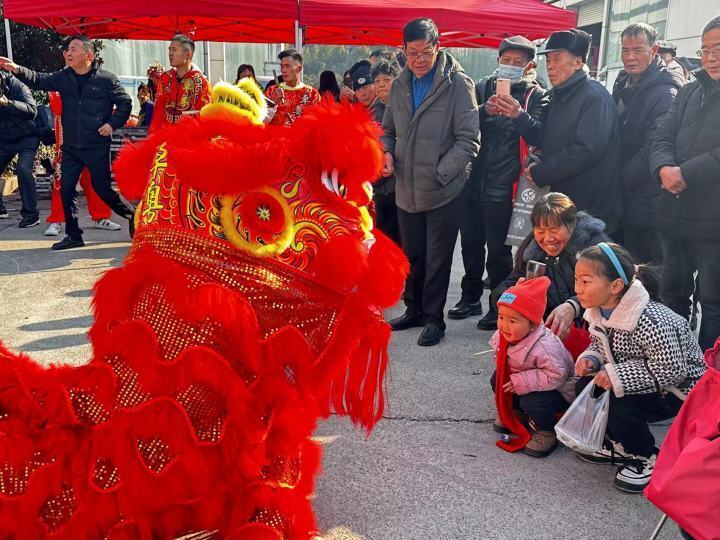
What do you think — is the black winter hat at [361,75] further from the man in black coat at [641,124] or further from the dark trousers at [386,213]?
the man in black coat at [641,124]

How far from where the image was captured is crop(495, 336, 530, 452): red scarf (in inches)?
116

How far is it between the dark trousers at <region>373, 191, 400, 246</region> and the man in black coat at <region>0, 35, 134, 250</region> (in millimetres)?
2347

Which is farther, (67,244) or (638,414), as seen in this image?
(67,244)

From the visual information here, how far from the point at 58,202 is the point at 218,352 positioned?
588 centimetres

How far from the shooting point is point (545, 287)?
283 cm

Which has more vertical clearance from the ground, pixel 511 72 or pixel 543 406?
pixel 511 72

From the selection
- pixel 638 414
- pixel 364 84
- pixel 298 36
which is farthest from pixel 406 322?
pixel 298 36

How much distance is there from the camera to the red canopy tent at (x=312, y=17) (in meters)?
7.90

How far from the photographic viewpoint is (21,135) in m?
7.18

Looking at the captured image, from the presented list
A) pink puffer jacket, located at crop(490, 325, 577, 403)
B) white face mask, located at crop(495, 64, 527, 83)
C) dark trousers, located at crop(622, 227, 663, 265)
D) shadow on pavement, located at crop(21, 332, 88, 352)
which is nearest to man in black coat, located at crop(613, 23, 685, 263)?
dark trousers, located at crop(622, 227, 663, 265)

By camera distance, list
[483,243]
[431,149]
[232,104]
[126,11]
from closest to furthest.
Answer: [232,104] → [431,149] → [483,243] → [126,11]

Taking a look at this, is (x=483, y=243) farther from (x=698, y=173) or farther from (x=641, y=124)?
(x=698, y=173)

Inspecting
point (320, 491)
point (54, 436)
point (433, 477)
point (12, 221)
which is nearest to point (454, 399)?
point (433, 477)

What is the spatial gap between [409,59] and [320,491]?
2618 millimetres
